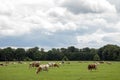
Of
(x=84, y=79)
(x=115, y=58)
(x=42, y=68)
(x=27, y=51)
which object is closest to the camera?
(x=84, y=79)

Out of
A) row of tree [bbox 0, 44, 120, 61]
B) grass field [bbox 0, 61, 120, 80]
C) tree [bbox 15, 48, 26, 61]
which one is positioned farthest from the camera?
tree [bbox 15, 48, 26, 61]

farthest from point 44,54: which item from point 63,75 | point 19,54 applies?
point 63,75

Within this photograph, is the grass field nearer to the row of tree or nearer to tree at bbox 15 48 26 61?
the row of tree

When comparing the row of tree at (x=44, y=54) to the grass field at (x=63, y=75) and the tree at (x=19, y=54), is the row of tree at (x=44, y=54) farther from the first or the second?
the grass field at (x=63, y=75)

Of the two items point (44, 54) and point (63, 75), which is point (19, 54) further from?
point (63, 75)

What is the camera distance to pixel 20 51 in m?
189

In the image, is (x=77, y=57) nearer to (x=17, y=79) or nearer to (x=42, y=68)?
(x=42, y=68)

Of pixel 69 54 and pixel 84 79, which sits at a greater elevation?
pixel 69 54

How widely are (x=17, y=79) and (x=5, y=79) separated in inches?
52.2

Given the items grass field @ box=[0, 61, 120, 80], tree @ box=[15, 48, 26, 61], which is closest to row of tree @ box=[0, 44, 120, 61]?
tree @ box=[15, 48, 26, 61]

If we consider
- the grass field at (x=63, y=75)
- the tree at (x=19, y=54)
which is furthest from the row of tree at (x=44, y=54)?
the grass field at (x=63, y=75)

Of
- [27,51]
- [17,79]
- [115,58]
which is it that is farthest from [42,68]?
[27,51]

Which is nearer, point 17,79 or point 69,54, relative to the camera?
point 17,79

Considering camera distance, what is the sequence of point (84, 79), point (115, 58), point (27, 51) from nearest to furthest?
1. point (84, 79)
2. point (115, 58)
3. point (27, 51)
